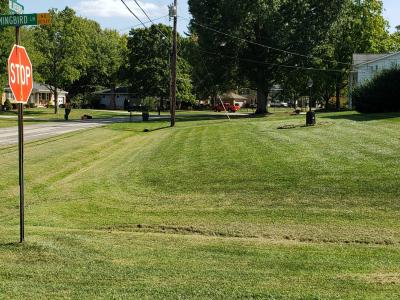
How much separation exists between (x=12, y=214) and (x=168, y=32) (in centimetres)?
7293

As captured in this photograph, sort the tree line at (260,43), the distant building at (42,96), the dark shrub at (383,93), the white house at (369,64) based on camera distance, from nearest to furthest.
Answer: the dark shrub at (383,93) → the white house at (369,64) → the tree line at (260,43) → the distant building at (42,96)

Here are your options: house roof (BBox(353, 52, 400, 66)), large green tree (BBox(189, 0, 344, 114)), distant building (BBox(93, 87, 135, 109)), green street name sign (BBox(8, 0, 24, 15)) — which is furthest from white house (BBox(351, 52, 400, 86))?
distant building (BBox(93, 87, 135, 109))

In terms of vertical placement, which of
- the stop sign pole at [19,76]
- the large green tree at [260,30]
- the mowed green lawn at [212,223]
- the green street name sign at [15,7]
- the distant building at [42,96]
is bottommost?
the mowed green lawn at [212,223]

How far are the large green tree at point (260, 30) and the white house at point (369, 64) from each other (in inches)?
206

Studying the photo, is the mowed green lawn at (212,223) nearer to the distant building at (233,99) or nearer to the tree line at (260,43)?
the tree line at (260,43)

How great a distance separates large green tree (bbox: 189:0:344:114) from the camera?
171ft

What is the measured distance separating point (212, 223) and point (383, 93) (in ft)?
89.7

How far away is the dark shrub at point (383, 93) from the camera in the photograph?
110ft

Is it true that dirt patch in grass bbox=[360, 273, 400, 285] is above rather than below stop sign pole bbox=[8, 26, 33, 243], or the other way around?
below

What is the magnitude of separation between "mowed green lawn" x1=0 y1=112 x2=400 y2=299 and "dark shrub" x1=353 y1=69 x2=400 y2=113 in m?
16.3

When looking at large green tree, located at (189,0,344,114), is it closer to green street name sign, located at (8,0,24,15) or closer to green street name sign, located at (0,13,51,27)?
green street name sign, located at (8,0,24,15)

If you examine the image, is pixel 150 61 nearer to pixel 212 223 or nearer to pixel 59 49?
pixel 59 49

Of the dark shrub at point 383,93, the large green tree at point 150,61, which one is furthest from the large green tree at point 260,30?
the large green tree at point 150,61

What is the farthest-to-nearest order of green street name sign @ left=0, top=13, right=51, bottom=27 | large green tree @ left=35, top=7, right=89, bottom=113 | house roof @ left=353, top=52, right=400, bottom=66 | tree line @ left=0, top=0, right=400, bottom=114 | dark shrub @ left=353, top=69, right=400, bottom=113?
1. large green tree @ left=35, top=7, right=89, bottom=113
2. house roof @ left=353, top=52, right=400, bottom=66
3. tree line @ left=0, top=0, right=400, bottom=114
4. dark shrub @ left=353, top=69, right=400, bottom=113
5. green street name sign @ left=0, top=13, right=51, bottom=27
